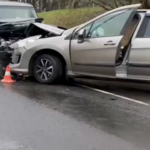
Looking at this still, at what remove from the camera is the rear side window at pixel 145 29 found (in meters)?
8.27

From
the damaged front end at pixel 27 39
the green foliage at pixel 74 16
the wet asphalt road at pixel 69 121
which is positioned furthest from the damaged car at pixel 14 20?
the green foliage at pixel 74 16

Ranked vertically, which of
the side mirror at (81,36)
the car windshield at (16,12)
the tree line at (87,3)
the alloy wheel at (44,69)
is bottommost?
the alloy wheel at (44,69)

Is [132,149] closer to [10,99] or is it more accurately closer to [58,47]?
[10,99]

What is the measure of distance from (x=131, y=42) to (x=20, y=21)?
6.08 m

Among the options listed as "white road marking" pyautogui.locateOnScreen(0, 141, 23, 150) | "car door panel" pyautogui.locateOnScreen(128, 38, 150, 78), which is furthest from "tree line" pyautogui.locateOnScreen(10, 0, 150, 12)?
"white road marking" pyautogui.locateOnScreen(0, 141, 23, 150)

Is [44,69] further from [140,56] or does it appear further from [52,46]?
[140,56]

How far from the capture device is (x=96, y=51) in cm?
857

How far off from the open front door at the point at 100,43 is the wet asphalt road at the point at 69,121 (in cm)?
55

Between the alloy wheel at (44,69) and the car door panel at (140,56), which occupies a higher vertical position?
the car door panel at (140,56)

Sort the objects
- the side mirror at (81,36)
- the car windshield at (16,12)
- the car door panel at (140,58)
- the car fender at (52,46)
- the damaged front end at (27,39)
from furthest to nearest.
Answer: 1. the car windshield at (16,12)
2. the damaged front end at (27,39)
3. the car fender at (52,46)
4. the side mirror at (81,36)
5. the car door panel at (140,58)

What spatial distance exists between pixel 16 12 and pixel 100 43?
633cm

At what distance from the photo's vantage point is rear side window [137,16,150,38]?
8273 mm

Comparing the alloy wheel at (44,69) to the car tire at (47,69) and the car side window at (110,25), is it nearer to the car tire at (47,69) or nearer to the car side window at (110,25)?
the car tire at (47,69)

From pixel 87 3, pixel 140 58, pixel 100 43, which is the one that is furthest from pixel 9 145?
pixel 87 3
